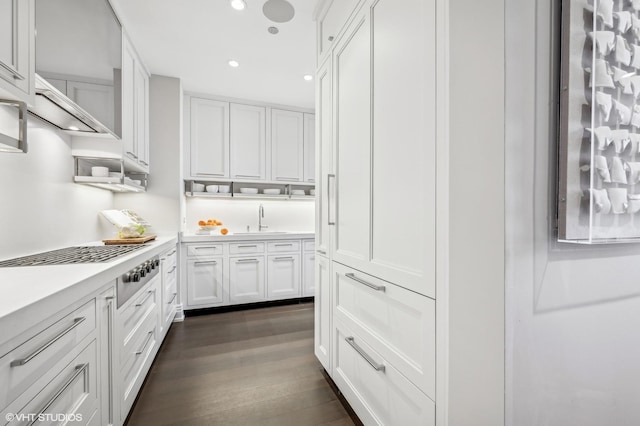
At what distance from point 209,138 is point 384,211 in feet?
9.90

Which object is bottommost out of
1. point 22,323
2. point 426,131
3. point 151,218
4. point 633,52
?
point 22,323

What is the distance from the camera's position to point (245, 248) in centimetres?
333

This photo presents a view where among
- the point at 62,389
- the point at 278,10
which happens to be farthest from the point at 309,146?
the point at 62,389

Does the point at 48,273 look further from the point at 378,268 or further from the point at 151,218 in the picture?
the point at 151,218

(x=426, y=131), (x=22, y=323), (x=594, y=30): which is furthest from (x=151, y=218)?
(x=594, y=30)

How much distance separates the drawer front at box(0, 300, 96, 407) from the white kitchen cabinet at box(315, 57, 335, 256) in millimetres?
1293

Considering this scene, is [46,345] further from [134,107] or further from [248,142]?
[248,142]

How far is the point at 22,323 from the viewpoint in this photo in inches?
27.4

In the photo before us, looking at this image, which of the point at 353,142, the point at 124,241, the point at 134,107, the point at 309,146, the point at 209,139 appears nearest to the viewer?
the point at 353,142

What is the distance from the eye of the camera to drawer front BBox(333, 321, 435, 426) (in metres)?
1.02

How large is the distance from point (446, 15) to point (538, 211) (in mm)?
682

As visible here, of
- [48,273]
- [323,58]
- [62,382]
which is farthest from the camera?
[323,58]

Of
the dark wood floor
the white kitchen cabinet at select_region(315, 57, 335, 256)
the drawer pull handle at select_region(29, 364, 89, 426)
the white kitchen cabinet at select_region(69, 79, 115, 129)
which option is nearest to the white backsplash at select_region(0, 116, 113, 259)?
the white kitchen cabinet at select_region(69, 79, 115, 129)

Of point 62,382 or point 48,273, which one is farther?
point 48,273
